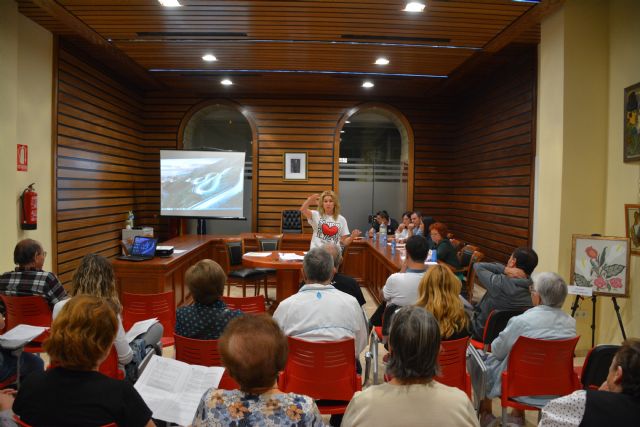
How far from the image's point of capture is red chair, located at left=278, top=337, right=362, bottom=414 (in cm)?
224

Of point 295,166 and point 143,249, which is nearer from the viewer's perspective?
point 143,249

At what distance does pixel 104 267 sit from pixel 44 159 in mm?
3701

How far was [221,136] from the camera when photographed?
11.1 meters

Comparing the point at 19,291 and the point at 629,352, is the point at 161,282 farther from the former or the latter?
the point at 629,352

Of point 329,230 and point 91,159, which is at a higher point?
point 91,159

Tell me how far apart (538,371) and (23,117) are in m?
5.62

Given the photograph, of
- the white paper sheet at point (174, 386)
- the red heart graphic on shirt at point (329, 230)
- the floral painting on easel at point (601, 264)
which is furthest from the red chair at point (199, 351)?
the floral painting on easel at point (601, 264)

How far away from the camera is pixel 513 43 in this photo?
5758 mm

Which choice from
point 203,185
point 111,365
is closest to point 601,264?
point 111,365

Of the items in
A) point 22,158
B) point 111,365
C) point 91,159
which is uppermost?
point 91,159

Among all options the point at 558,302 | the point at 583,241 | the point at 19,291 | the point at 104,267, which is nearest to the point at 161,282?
the point at 19,291

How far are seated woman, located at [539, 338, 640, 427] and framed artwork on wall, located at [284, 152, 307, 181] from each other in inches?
302

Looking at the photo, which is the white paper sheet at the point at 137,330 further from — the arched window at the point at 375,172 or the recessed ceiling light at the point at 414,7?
the arched window at the point at 375,172

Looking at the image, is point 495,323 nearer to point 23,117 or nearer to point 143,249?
point 143,249
